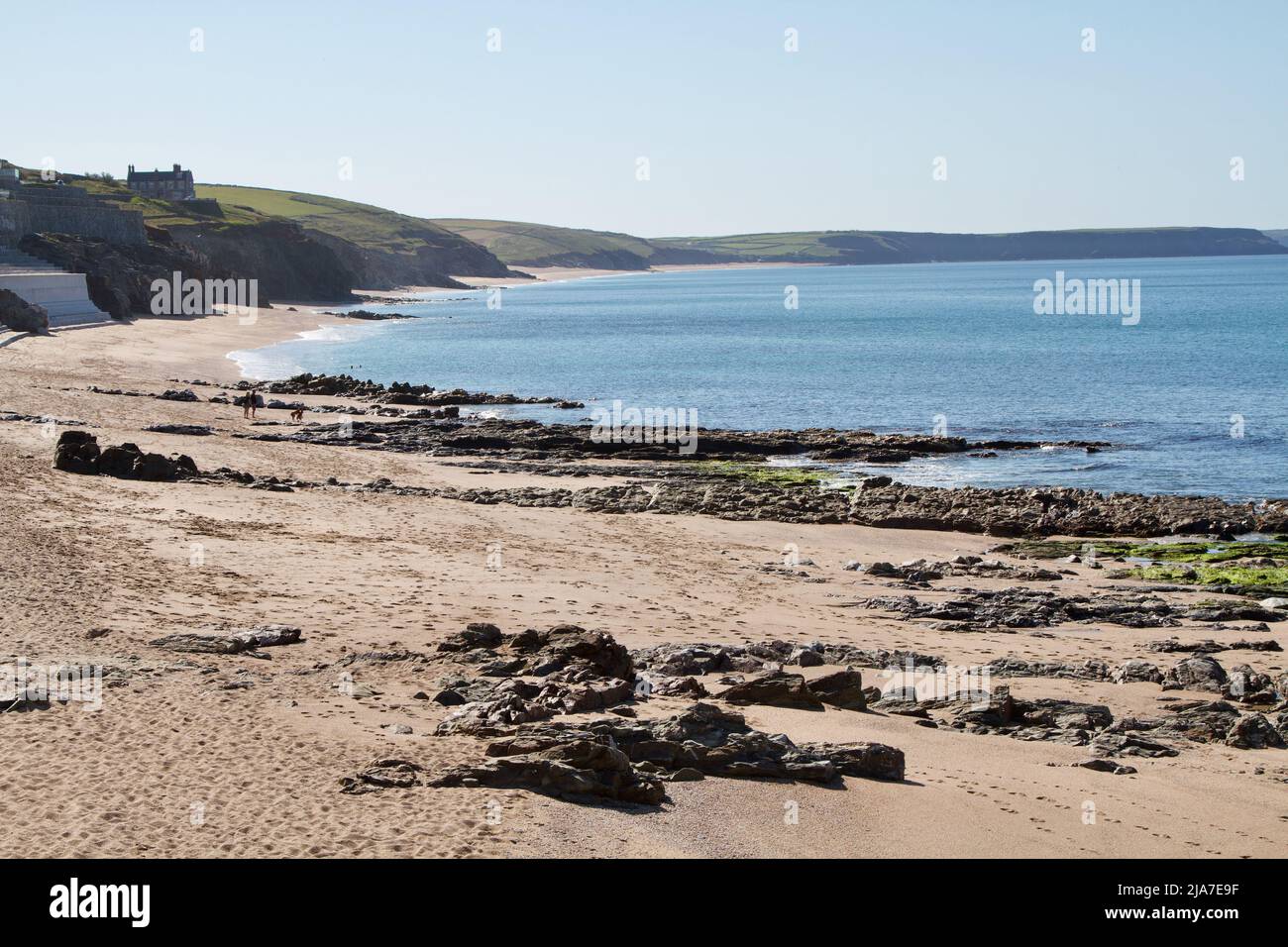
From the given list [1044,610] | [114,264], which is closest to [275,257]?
[114,264]

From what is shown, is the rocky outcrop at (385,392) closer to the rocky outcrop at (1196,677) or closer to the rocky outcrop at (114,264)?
the rocky outcrop at (114,264)

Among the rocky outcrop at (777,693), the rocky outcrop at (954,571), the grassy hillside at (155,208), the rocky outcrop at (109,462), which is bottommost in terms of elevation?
the rocky outcrop at (954,571)

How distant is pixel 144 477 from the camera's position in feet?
95.8

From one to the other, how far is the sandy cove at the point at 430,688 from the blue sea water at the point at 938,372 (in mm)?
16480

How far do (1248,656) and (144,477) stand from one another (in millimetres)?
23747

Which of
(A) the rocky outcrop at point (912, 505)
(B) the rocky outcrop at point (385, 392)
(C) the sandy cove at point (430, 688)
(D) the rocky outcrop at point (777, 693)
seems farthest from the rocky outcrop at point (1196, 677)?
(B) the rocky outcrop at point (385, 392)

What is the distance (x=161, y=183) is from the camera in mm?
160375

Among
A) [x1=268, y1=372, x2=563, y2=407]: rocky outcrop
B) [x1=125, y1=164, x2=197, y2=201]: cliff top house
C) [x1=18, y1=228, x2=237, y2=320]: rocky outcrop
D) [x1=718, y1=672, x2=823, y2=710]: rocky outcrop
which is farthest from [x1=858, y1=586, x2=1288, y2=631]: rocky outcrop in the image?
[x1=125, y1=164, x2=197, y2=201]: cliff top house

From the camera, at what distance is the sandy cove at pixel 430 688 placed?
1057cm

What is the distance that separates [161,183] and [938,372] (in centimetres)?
12188

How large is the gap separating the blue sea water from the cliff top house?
4393 centimetres

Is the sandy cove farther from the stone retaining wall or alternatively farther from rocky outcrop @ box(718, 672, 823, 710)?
the stone retaining wall
